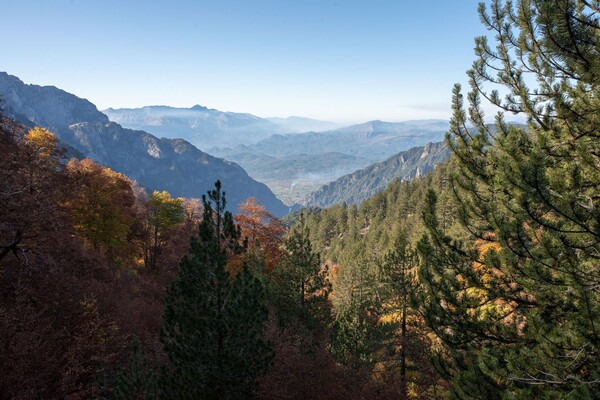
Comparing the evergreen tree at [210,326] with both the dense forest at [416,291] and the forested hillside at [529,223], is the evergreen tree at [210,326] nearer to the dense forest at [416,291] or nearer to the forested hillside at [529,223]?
the dense forest at [416,291]

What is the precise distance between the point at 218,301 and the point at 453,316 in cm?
617

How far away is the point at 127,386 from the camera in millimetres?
9719

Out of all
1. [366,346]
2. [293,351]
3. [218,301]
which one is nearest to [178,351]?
[218,301]

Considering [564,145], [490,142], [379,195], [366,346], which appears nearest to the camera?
[564,145]

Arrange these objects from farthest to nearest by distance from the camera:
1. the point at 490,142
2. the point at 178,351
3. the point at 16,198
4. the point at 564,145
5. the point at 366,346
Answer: the point at 366,346 < the point at 16,198 < the point at 178,351 < the point at 490,142 < the point at 564,145

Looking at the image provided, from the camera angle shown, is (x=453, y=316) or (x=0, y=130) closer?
(x=453, y=316)

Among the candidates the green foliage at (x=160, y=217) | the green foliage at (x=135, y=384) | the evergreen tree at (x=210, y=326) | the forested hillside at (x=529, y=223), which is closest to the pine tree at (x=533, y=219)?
the forested hillside at (x=529, y=223)

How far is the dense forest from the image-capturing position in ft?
14.7

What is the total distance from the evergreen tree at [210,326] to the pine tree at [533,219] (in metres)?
5.27

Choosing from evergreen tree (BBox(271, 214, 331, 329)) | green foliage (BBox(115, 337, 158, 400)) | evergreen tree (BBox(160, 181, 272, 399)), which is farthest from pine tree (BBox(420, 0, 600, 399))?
evergreen tree (BBox(271, 214, 331, 329))

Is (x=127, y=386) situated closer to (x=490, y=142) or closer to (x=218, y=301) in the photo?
(x=218, y=301)

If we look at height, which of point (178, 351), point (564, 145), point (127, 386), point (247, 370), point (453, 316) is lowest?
point (127, 386)

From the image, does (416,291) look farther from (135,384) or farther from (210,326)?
(135,384)

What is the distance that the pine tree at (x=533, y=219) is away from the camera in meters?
4.16
